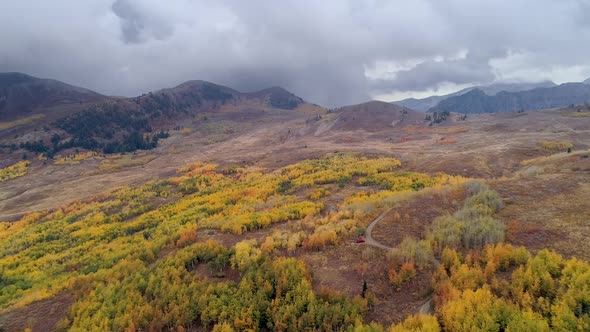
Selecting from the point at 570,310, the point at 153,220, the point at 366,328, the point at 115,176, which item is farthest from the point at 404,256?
the point at 115,176

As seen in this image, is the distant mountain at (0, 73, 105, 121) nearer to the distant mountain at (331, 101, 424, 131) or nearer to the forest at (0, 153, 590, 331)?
the distant mountain at (331, 101, 424, 131)

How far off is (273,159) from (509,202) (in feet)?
117

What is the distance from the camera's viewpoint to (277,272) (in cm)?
1079

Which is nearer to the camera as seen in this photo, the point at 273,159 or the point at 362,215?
the point at 362,215

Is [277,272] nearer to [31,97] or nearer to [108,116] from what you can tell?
[108,116]

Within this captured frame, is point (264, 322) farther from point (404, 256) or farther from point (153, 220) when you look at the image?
point (153, 220)

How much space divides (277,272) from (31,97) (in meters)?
231

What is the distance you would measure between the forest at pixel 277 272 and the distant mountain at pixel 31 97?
184m

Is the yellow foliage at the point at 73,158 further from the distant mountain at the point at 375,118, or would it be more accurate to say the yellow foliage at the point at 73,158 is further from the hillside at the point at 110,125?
the distant mountain at the point at 375,118

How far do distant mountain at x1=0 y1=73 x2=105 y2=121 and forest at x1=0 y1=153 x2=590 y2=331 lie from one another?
183642 millimetres

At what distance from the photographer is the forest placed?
7.39m

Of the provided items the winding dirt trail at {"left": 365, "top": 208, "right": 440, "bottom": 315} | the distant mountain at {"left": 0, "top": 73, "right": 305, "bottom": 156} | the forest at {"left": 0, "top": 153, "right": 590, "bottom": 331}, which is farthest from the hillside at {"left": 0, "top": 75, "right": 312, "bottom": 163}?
the winding dirt trail at {"left": 365, "top": 208, "right": 440, "bottom": 315}

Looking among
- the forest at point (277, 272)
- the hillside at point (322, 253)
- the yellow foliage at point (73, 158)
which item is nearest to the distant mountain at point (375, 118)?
the hillside at point (322, 253)

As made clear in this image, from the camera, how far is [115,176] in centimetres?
5231
